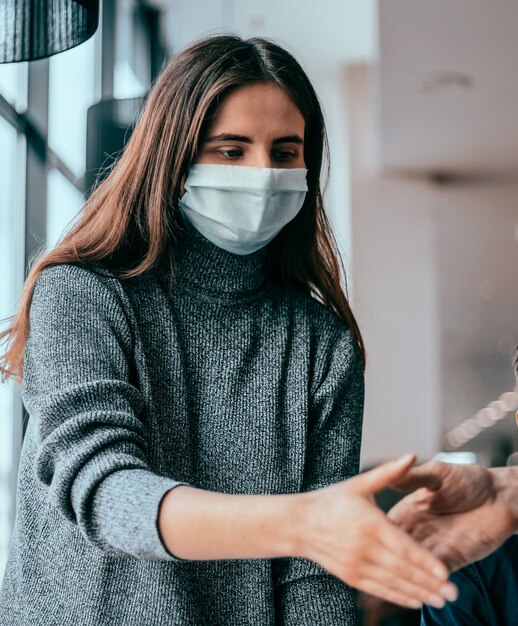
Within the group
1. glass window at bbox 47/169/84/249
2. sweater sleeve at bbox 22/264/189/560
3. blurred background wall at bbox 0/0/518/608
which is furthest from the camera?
glass window at bbox 47/169/84/249

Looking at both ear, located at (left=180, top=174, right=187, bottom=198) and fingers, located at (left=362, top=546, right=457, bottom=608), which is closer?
fingers, located at (left=362, top=546, right=457, bottom=608)

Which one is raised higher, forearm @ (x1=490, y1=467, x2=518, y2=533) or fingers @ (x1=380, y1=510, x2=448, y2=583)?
fingers @ (x1=380, y1=510, x2=448, y2=583)

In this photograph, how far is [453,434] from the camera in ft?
26.0

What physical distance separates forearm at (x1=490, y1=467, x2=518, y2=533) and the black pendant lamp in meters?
0.72

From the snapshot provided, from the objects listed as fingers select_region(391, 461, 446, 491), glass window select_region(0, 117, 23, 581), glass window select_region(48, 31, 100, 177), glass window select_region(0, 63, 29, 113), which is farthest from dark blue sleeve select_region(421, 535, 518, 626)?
glass window select_region(48, 31, 100, 177)

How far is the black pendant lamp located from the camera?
106cm

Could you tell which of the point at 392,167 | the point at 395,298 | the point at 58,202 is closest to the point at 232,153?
the point at 58,202

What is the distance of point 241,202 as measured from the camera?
1099 mm

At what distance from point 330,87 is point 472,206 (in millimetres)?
1598

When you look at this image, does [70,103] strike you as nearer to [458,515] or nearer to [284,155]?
[284,155]

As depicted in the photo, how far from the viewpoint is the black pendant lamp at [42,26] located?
3.48ft

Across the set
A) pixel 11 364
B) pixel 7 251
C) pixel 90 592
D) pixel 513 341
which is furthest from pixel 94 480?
pixel 513 341

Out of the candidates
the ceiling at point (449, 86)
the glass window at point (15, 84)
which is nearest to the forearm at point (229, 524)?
the glass window at point (15, 84)

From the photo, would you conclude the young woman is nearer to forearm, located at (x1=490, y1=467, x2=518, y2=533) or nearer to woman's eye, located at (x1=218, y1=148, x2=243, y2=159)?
woman's eye, located at (x1=218, y1=148, x2=243, y2=159)
